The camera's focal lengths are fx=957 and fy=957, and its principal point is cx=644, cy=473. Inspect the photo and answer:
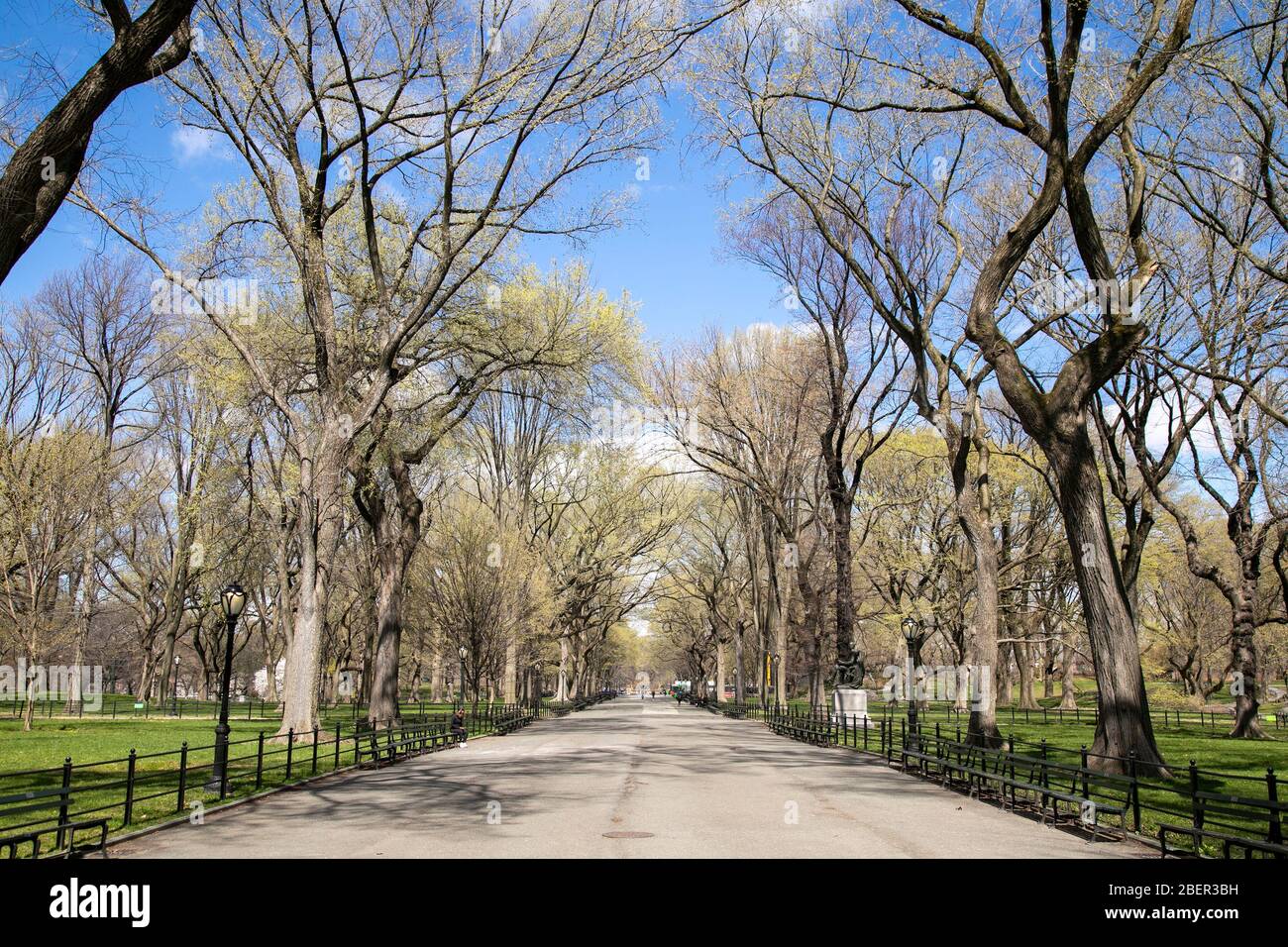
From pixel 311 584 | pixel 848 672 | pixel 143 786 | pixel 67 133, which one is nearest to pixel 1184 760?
pixel 848 672

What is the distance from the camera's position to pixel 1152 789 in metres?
13.5

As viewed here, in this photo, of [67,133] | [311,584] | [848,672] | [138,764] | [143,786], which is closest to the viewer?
[67,133]

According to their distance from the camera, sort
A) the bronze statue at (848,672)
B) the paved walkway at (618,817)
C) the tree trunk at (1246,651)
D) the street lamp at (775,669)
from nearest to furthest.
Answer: the paved walkway at (618,817) → the bronze statue at (848,672) → the tree trunk at (1246,651) → the street lamp at (775,669)

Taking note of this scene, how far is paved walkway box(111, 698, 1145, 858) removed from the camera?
32.8 ft

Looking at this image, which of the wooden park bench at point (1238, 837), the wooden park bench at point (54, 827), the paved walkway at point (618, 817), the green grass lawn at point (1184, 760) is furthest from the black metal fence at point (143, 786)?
the green grass lawn at point (1184, 760)

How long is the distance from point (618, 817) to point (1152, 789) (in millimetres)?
7563

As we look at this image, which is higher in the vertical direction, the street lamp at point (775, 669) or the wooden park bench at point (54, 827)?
the wooden park bench at point (54, 827)

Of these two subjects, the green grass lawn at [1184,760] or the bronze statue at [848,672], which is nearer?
the green grass lawn at [1184,760]

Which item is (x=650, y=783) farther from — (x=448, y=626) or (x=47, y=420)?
(x=47, y=420)

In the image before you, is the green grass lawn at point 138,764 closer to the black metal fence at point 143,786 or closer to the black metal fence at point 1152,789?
the black metal fence at point 143,786

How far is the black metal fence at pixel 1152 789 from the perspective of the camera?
9297 millimetres

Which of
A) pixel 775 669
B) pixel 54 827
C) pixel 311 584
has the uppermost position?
pixel 311 584

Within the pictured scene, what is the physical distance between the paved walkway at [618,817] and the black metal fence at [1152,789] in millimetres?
710

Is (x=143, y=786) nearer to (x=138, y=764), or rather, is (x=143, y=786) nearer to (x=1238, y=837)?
(x=138, y=764)
